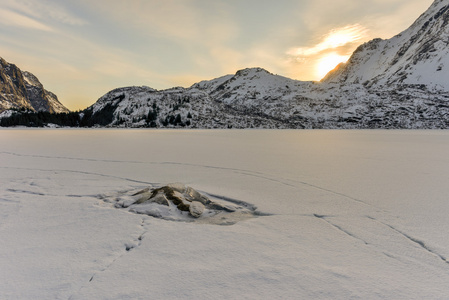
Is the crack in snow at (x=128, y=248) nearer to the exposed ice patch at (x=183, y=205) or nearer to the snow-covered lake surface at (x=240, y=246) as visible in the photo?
the snow-covered lake surface at (x=240, y=246)

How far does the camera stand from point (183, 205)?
694cm

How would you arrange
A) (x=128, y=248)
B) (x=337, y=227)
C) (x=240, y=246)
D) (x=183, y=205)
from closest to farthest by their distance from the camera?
(x=128, y=248) → (x=240, y=246) → (x=337, y=227) → (x=183, y=205)

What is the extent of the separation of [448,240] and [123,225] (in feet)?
22.4

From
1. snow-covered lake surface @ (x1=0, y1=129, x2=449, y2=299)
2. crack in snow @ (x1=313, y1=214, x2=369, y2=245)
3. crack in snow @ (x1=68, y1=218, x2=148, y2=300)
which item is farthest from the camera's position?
crack in snow @ (x1=313, y1=214, x2=369, y2=245)

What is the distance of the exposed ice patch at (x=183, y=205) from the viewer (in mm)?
6455

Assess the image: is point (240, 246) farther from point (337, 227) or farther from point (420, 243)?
point (420, 243)

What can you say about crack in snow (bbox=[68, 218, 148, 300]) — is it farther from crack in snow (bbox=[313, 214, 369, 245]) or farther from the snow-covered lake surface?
crack in snow (bbox=[313, 214, 369, 245])

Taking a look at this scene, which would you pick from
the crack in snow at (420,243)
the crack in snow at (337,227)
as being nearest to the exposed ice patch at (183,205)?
the crack in snow at (337,227)

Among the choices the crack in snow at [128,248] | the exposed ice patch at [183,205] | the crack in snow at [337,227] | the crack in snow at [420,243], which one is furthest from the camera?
the exposed ice patch at [183,205]

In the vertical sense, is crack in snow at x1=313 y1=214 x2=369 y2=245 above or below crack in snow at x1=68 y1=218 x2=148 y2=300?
above

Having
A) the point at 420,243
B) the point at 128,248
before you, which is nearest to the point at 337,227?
the point at 420,243

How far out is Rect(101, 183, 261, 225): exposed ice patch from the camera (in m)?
6.46

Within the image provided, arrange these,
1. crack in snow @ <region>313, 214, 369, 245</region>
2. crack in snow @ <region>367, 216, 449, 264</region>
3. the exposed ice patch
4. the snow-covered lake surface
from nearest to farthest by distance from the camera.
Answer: the snow-covered lake surface, crack in snow @ <region>367, 216, 449, 264</region>, crack in snow @ <region>313, 214, 369, 245</region>, the exposed ice patch

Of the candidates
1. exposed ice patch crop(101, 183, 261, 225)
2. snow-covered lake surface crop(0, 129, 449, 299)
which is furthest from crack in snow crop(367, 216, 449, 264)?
exposed ice patch crop(101, 183, 261, 225)
